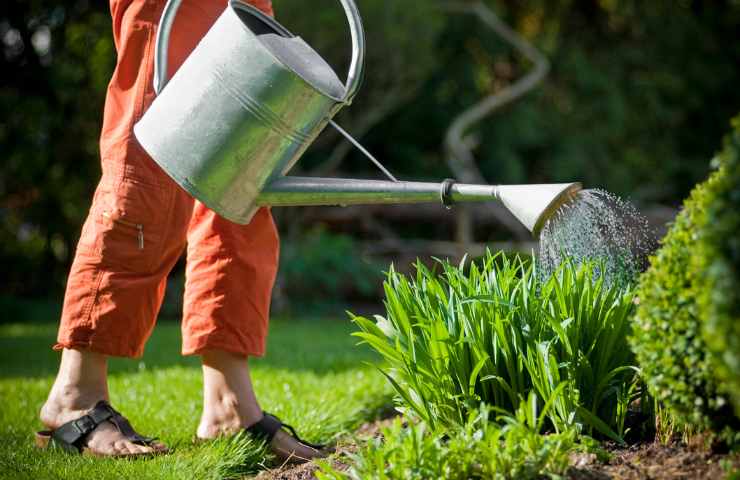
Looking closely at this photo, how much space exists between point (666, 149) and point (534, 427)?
30.0ft

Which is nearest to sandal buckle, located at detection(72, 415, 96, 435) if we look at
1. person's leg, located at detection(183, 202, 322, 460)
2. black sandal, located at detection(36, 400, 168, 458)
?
black sandal, located at detection(36, 400, 168, 458)

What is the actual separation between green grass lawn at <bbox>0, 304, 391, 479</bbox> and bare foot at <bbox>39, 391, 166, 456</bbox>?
0.06m

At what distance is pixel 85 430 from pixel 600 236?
52.6 inches

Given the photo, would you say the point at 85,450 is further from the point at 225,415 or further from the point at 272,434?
the point at 272,434

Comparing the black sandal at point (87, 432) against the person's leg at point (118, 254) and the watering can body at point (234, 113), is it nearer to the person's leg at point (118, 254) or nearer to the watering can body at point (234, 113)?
the person's leg at point (118, 254)

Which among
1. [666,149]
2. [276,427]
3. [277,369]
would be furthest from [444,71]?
[276,427]

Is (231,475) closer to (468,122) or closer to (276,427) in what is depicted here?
(276,427)

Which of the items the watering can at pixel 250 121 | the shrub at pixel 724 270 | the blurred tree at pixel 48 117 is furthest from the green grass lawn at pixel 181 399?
the blurred tree at pixel 48 117

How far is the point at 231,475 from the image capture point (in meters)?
1.99

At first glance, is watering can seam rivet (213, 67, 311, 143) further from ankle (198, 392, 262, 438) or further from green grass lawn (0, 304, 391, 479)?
ankle (198, 392, 262, 438)

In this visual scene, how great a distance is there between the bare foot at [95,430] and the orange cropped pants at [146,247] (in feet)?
0.47

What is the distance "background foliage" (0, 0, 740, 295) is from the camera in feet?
23.1

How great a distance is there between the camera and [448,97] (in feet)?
29.0

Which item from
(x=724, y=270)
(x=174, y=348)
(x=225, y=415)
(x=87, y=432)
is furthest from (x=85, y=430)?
(x=174, y=348)
